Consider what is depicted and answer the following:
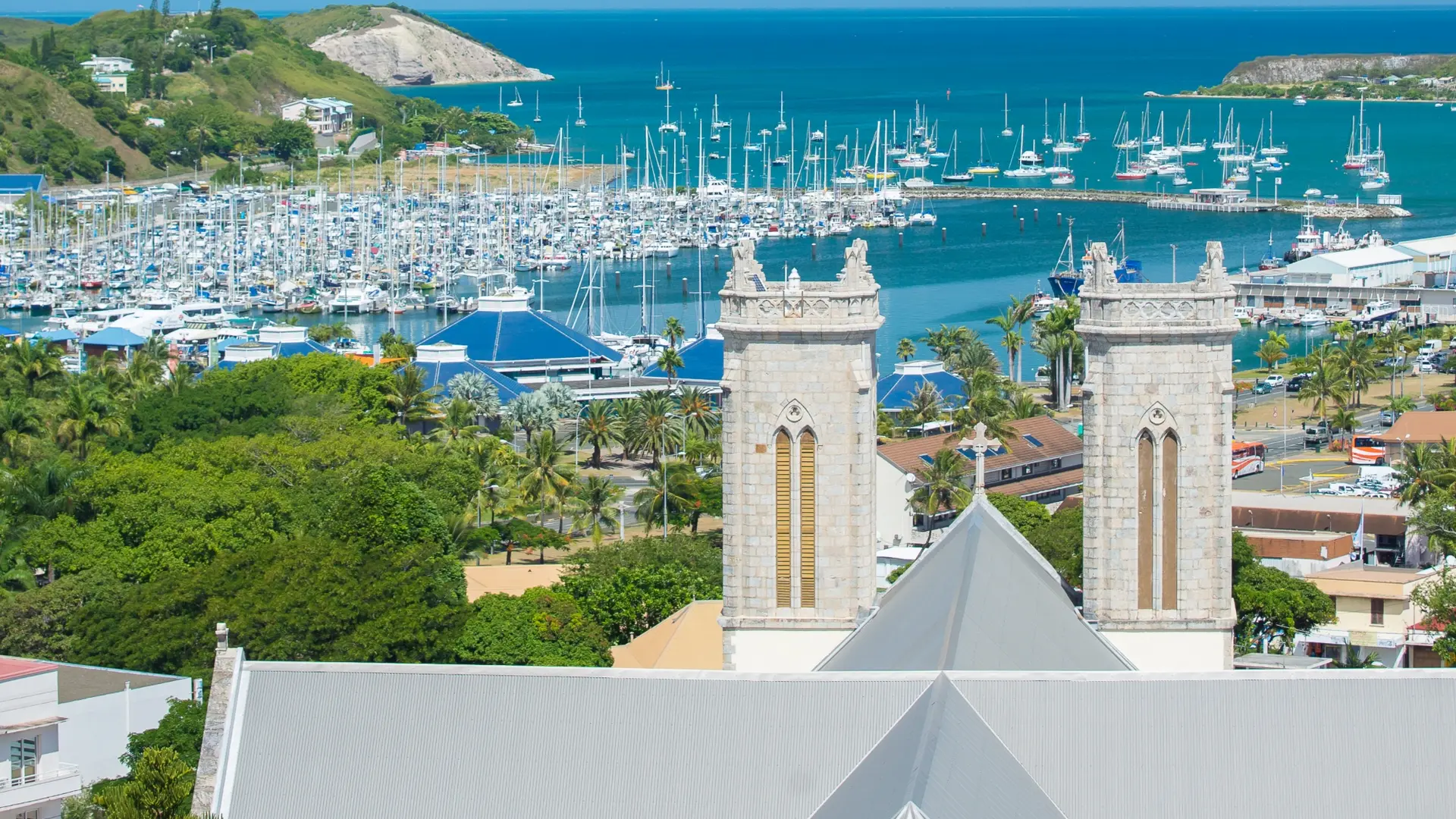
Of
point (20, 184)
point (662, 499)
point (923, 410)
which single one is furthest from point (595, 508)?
point (20, 184)

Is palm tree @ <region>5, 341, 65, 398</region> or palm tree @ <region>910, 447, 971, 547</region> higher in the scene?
palm tree @ <region>5, 341, 65, 398</region>

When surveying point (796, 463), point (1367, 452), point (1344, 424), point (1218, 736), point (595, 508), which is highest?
point (796, 463)

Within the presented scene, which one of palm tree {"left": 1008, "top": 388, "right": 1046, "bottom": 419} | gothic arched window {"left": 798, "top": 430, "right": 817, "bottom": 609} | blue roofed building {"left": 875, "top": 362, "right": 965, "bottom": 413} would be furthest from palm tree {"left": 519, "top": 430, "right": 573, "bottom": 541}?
gothic arched window {"left": 798, "top": 430, "right": 817, "bottom": 609}

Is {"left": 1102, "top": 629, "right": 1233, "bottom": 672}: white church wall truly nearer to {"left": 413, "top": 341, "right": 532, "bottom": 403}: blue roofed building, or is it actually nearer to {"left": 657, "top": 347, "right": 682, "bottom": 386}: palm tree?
{"left": 413, "top": 341, "right": 532, "bottom": 403}: blue roofed building

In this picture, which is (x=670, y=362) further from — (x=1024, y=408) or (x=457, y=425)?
(x=1024, y=408)

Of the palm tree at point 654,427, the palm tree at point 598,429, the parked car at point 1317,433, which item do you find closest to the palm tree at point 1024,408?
the parked car at point 1317,433

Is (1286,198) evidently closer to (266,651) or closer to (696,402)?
(696,402)

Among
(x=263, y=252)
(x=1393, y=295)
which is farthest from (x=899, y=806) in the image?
(x=263, y=252)
